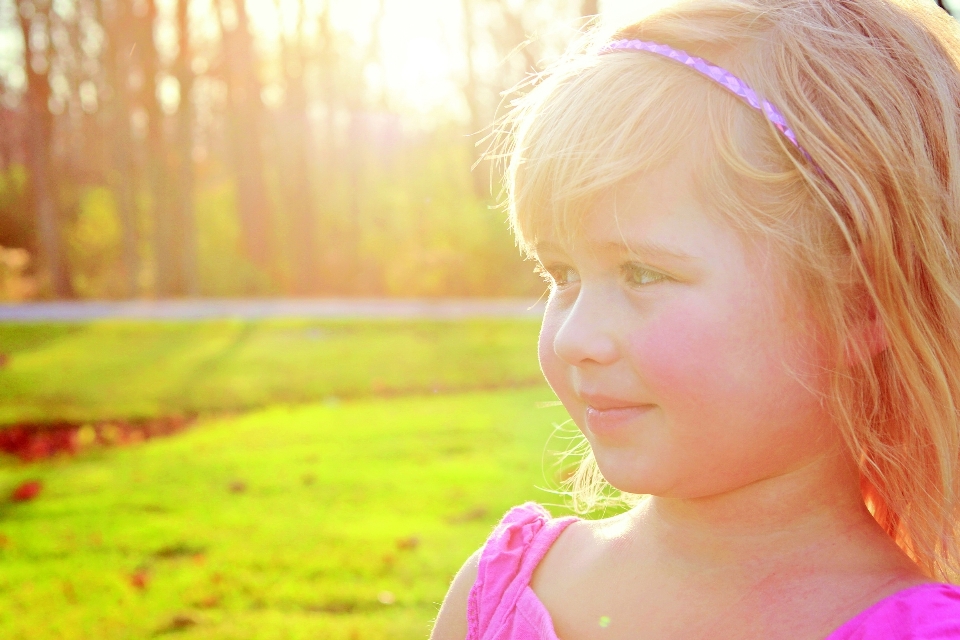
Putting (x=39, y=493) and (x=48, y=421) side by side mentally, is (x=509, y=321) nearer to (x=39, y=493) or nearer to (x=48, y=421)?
(x=48, y=421)

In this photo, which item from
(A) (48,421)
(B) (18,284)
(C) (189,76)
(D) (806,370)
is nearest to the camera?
(D) (806,370)

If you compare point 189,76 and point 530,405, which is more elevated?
point 189,76

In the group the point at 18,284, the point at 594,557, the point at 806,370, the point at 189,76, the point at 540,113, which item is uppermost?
the point at 189,76

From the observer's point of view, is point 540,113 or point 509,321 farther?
point 509,321

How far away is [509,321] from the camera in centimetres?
977

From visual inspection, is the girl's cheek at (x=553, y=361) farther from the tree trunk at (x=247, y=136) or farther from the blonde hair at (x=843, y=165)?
the tree trunk at (x=247, y=136)

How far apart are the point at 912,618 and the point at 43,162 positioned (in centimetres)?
1524

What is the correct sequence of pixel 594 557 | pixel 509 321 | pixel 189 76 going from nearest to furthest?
pixel 594 557, pixel 509 321, pixel 189 76

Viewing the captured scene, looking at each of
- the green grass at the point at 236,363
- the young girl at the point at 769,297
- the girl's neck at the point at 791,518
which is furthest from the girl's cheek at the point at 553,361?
the green grass at the point at 236,363

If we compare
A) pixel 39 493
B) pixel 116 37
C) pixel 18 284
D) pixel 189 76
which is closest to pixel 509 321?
pixel 39 493

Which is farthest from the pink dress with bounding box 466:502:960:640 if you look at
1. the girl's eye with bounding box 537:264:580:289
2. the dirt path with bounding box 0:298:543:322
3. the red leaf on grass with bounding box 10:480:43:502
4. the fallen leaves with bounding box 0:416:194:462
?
the dirt path with bounding box 0:298:543:322

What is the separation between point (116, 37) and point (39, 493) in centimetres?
1156

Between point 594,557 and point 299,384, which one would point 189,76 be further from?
point 594,557

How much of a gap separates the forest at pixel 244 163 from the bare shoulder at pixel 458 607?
1067cm
